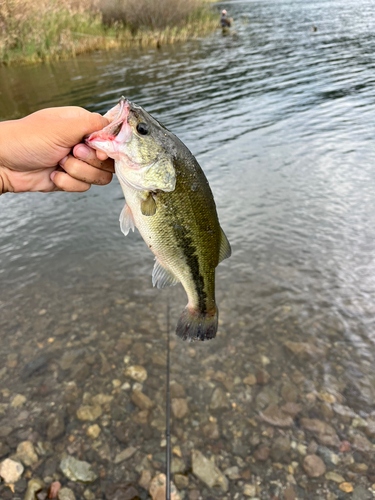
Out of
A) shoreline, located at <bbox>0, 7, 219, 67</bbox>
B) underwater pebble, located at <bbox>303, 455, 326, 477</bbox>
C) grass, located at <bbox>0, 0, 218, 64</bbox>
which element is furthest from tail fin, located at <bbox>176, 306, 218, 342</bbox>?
shoreline, located at <bbox>0, 7, 219, 67</bbox>

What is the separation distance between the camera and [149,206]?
2363 millimetres

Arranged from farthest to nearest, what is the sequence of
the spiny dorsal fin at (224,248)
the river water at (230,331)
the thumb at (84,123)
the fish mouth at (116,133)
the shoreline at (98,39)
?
the shoreline at (98,39) < the river water at (230,331) < the spiny dorsal fin at (224,248) < the thumb at (84,123) < the fish mouth at (116,133)

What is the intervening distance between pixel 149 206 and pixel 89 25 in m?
26.3

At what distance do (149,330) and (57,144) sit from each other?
264cm

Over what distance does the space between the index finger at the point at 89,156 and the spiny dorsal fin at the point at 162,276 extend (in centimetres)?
83

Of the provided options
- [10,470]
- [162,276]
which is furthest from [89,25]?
[10,470]

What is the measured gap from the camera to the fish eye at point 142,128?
2275 millimetres

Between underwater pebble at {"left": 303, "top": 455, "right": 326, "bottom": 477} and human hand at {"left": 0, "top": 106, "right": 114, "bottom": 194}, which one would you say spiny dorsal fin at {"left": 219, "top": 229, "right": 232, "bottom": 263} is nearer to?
human hand at {"left": 0, "top": 106, "right": 114, "bottom": 194}

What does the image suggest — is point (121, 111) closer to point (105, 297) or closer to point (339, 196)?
point (105, 297)

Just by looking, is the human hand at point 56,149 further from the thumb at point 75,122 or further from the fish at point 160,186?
the fish at point 160,186

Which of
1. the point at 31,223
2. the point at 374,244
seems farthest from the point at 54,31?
the point at 374,244

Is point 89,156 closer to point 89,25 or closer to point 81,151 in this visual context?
point 81,151

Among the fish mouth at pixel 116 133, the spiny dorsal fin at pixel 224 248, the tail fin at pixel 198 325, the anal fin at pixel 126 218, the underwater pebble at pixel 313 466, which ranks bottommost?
the underwater pebble at pixel 313 466

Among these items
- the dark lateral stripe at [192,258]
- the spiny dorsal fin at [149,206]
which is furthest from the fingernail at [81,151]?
the dark lateral stripe at [192,258]
